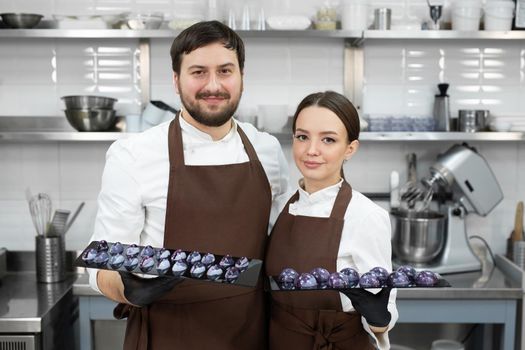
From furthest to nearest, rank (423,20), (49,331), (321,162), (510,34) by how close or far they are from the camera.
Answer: (423,20)
(510,34)
(49,331)
(321,162)

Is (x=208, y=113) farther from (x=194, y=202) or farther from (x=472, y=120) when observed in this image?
(x=472, y=120)

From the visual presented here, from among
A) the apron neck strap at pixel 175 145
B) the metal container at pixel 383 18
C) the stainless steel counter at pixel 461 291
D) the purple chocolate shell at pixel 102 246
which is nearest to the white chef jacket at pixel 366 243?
the apron neck strap at pixel 175 145

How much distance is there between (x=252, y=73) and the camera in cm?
322

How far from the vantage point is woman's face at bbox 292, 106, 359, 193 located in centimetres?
172

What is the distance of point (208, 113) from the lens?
1.71 m

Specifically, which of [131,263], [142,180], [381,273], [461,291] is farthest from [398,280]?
[461,291]

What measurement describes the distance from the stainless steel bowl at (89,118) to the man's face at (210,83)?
1303 millimetres

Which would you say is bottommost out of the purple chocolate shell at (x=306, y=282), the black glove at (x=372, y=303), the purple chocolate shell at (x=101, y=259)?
the black glove at (x=372, y=303)

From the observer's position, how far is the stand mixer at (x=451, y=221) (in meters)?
2.93

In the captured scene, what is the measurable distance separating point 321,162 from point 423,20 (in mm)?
1755

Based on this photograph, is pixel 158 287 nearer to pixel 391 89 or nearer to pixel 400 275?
pixel 400 275

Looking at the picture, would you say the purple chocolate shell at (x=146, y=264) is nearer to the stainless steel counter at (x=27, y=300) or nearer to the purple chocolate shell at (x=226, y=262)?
the purple chocolate shell at (x=226, y=262)

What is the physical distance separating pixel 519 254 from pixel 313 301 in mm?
1759

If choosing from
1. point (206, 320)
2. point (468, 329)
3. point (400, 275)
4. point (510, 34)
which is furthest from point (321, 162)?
point (468, 329)
